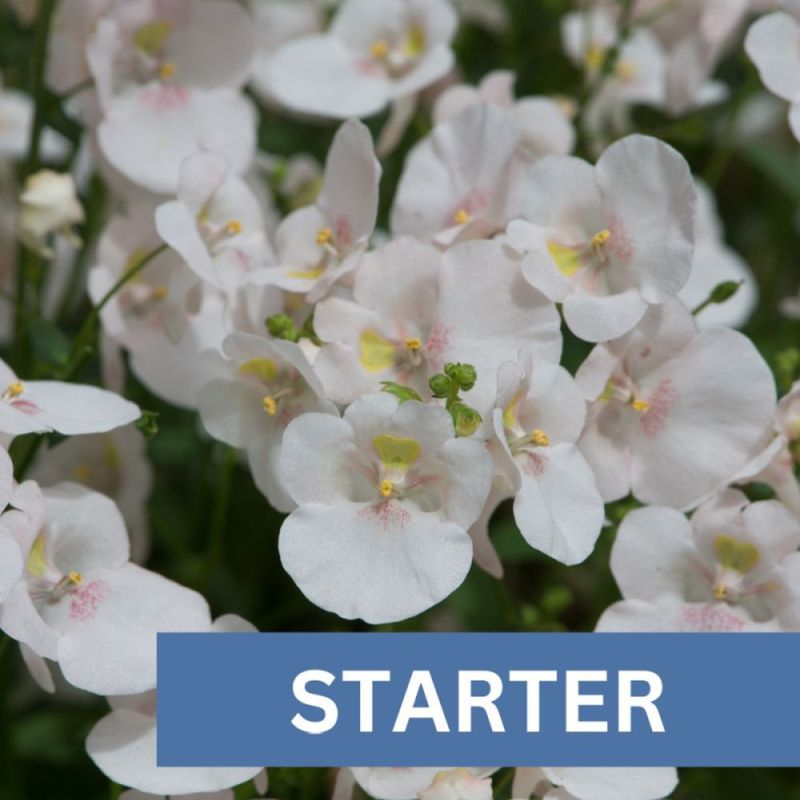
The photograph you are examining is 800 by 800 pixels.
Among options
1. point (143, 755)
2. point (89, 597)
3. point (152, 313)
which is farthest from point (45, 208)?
point (143, 755)

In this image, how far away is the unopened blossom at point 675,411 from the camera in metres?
0.96

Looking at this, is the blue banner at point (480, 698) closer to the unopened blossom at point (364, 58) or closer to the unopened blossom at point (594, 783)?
the unopened blossom at point (594, 783)

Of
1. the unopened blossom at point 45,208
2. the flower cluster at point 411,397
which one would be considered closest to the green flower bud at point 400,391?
the flower cluster at point 411,397

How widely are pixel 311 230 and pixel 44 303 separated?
1.60ft

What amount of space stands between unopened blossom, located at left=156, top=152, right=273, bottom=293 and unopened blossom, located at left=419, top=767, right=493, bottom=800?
392 millimetres

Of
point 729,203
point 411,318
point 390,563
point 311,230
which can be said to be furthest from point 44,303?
point 729,203

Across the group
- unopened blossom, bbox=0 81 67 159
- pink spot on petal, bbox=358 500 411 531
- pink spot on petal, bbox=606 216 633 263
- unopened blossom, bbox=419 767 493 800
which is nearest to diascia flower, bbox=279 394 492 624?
pink spot on petal, bbox=358 500 411 531

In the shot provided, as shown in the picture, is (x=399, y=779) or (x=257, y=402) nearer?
(x=399, y=779)

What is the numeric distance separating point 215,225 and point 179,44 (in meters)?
0.27

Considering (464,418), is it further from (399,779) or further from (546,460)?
(399,779)

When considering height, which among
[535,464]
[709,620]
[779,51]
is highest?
[779,51]

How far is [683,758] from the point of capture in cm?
92

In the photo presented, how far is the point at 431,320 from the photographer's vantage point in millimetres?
977

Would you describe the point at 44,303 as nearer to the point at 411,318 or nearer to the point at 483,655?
the point at 411,318
